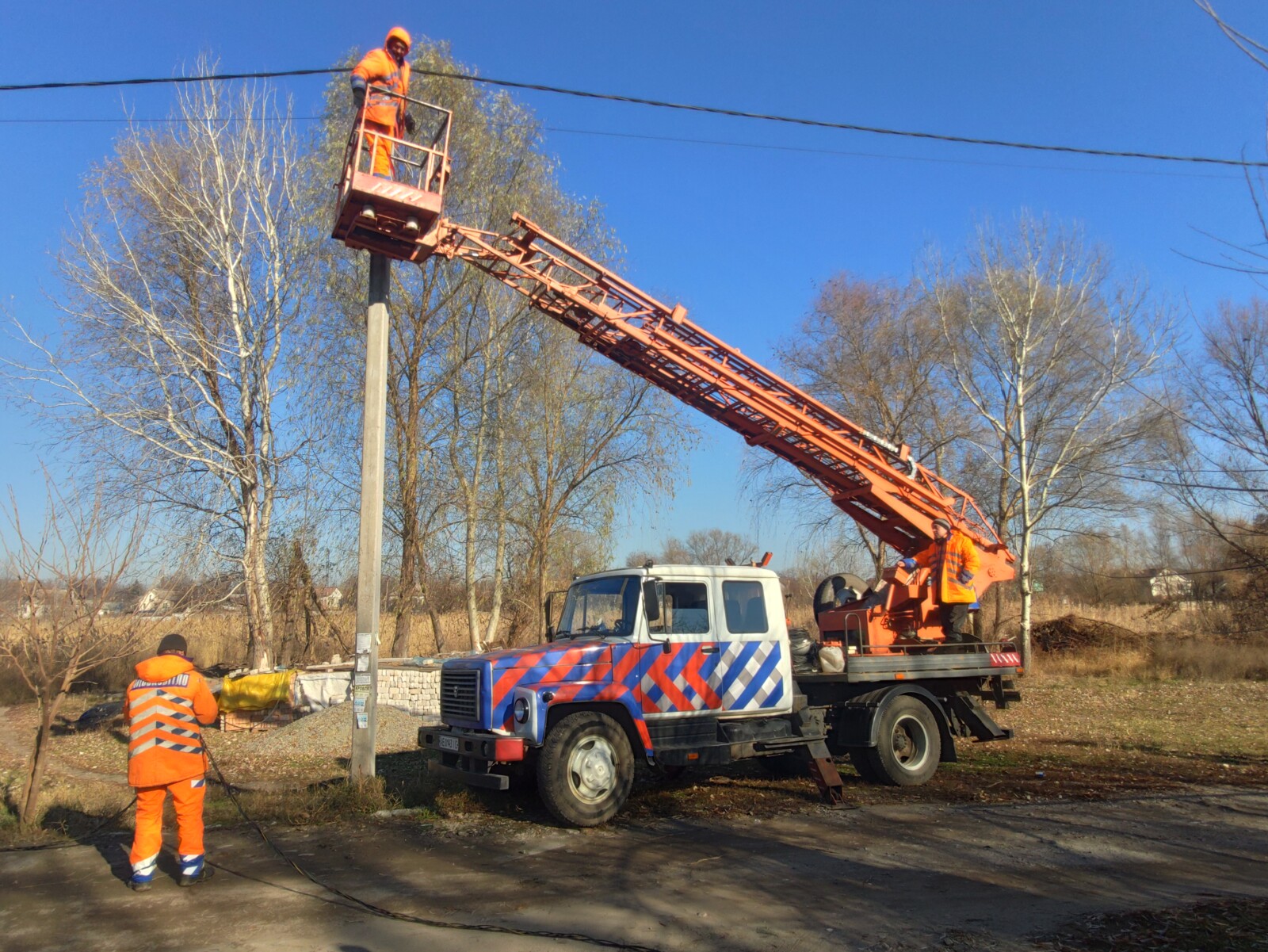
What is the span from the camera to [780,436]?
10375 mm

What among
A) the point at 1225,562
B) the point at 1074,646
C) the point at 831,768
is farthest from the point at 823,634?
the point at 1225,562

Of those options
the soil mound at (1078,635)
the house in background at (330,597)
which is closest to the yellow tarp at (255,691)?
the house in background at (330,597)

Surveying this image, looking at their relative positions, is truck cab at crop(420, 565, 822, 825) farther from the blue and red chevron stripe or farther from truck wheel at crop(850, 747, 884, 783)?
truck wheel at crop(850, 747, 884, 783)

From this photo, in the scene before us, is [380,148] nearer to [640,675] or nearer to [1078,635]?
[640,675]

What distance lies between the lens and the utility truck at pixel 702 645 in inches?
304

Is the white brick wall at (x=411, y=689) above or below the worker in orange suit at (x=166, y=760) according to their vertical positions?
below

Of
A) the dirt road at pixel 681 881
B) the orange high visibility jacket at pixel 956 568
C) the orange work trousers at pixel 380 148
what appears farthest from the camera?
the orange high visibility jacket at pixel 956 568

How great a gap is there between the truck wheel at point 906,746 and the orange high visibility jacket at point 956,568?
1.35 metres

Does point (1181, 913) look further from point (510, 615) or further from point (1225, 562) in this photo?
point (1225, 562)

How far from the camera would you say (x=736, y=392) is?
33.1ft

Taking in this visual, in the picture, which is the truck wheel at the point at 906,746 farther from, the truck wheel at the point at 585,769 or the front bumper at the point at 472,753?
the front bumper at the point at 472,753

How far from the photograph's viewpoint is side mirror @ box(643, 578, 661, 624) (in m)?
8.18

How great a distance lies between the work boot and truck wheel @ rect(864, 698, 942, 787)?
6.48 m

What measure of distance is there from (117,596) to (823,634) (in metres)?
8.22
